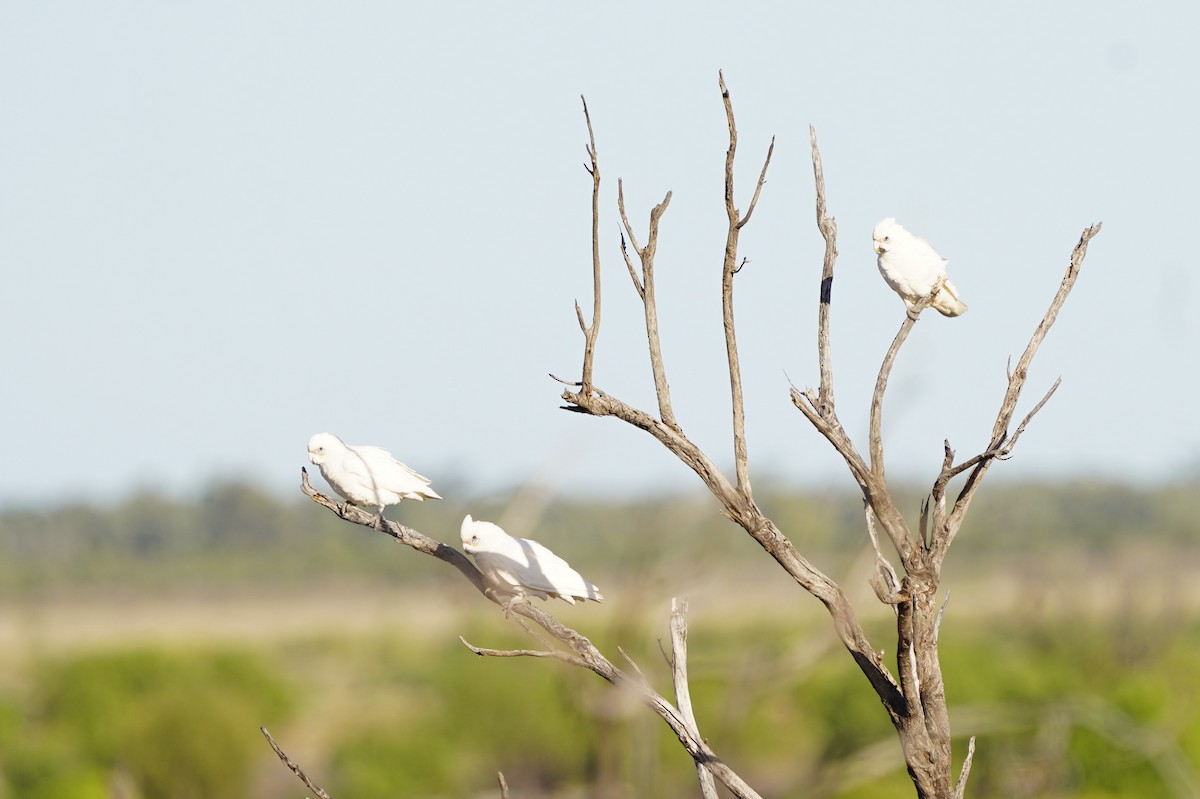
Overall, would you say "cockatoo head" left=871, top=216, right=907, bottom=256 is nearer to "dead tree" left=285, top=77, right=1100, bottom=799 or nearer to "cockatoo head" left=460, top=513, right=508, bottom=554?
"dead tree" left=285, top=77, right=1100, bottom=799

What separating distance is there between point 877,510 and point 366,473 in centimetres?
127

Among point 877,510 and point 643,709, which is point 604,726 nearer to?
point 643,709

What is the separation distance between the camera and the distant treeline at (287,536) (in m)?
46.2

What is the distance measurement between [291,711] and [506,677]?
4.93 m

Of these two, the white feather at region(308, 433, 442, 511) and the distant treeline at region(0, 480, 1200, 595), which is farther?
the distant treeline at region(0, 480, 1200, 595)

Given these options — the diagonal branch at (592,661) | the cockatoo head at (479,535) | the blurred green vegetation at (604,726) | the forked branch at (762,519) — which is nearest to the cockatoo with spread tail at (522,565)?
the cockatoo head at (479,535)

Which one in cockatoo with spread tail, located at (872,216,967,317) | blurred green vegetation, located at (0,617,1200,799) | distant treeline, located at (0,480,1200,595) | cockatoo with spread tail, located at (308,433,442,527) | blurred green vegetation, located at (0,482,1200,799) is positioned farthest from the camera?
distant treeline, located at (0,480,1200,595)

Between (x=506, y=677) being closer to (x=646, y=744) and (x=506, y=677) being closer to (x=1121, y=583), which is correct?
(x=646, y=744)

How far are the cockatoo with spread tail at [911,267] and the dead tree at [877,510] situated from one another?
20.1 inches

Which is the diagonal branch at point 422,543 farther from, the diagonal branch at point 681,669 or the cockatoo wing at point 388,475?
the cockatoo wing at point 388,475

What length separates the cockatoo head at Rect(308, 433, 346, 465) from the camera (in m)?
2.79

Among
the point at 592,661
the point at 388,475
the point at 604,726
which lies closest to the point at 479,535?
the point at 388,475

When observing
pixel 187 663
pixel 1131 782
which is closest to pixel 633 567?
pixel 1131 782

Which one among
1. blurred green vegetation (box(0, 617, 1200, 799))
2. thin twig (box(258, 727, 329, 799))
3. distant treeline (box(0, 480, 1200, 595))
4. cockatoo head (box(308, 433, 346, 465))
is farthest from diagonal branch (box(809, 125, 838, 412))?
distant treeline (box(0, 480, 1200, 595))
